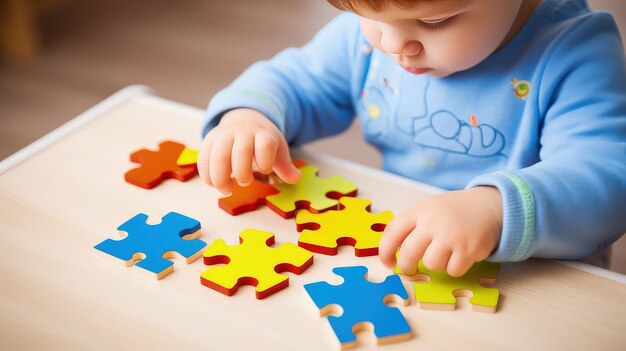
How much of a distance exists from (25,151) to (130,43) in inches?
61.1

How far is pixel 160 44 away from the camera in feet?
7.96

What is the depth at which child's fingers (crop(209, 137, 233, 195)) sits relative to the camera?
0.84 meters

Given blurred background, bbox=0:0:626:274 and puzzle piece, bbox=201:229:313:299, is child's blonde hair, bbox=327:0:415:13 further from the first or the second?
blurred background, bbox=0:0:626:274

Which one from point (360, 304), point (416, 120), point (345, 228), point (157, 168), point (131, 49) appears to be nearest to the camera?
point (360, 304)

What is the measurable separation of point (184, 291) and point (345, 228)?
0.19 metres

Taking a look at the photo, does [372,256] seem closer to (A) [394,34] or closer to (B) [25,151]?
(A) [394,34]

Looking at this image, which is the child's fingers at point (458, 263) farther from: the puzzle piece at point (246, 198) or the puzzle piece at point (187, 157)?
the puzzle piece at point (187, 157)

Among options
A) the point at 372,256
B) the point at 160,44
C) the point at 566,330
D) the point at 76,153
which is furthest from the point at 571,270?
the point at 160,44

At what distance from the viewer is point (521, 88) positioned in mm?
935

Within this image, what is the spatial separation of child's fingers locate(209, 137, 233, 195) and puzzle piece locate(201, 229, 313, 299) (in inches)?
3.1

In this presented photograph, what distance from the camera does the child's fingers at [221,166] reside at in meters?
0.84

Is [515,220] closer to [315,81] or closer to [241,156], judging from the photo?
[241,156]

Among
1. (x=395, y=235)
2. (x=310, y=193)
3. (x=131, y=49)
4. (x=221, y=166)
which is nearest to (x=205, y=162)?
(x=221, y=166)

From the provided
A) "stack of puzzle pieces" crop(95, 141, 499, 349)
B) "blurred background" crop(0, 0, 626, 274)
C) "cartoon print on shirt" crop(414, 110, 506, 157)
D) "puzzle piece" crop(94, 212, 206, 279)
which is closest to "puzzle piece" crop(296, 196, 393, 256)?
"stack of puzzle pieces" crop(95, 141, 499, 349)
